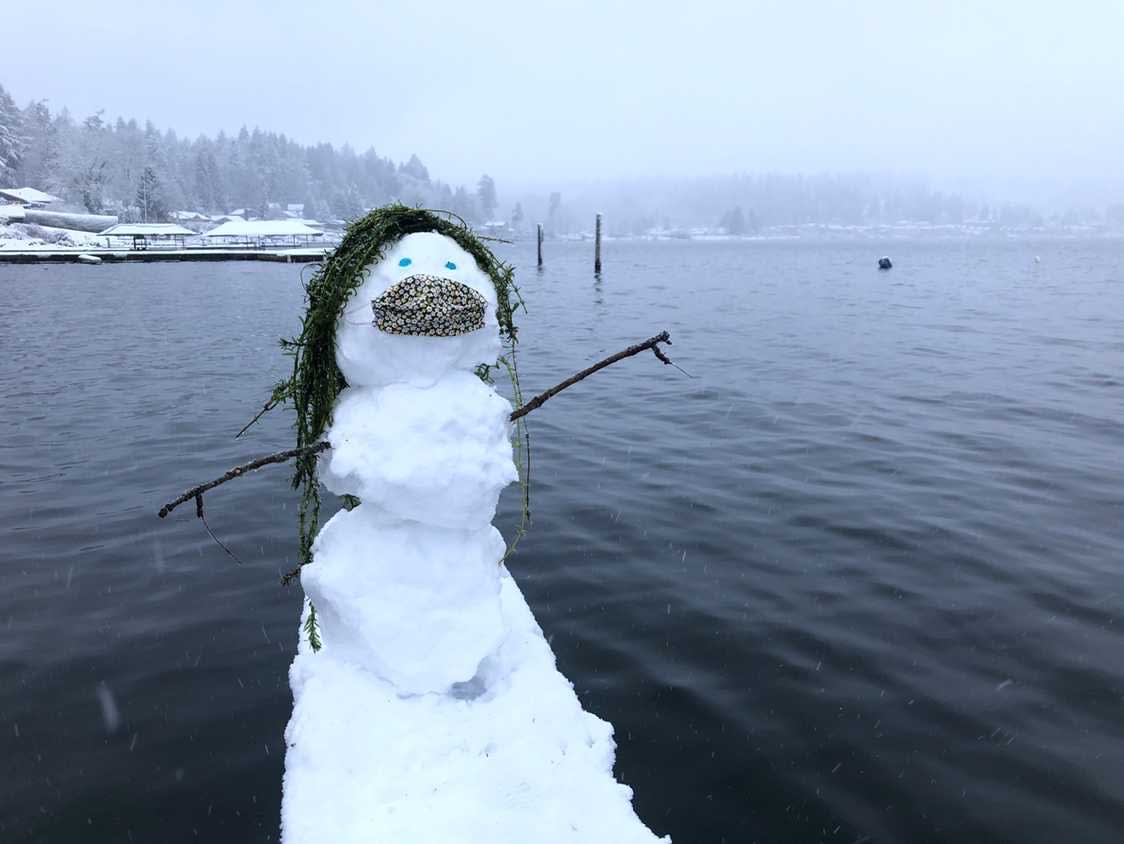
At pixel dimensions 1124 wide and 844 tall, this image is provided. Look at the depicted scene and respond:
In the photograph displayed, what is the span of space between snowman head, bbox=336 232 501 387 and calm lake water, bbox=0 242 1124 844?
101 inches

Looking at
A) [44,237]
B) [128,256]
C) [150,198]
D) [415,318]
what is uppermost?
[150,198]

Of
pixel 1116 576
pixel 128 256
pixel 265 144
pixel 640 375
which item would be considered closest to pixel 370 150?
pixel 265 144

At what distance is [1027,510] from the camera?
8.27m

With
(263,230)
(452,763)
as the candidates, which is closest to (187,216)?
(263,230)

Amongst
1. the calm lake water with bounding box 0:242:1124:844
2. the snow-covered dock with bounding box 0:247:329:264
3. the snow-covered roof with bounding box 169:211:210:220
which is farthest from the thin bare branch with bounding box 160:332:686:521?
the snow-covered roof with bounding box 169:211:210:220

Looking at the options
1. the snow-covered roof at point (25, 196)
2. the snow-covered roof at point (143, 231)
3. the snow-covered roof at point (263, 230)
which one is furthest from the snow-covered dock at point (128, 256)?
the snow-covered roof at point (25, 196)

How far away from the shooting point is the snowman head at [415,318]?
3652mm

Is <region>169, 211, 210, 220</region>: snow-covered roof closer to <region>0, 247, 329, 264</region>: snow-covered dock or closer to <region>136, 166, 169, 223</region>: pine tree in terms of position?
<region>136, 166, 169, 223</region>: pine tree

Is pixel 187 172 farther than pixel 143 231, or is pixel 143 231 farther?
pixel 187 172

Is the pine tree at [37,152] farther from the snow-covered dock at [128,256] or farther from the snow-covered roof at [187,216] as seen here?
the snow-covered dock at [128,256]

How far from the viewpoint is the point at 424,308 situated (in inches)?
143

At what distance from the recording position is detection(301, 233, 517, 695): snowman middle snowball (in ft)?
12.1

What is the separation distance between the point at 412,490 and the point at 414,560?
40 cm

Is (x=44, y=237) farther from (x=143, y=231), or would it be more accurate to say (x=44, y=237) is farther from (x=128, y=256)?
(x=128, y=256)
